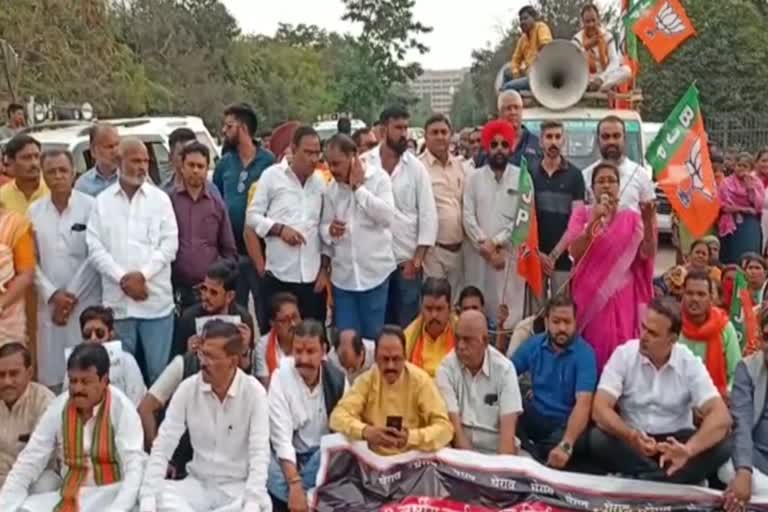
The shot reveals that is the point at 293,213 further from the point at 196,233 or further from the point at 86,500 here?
the point at 86,500

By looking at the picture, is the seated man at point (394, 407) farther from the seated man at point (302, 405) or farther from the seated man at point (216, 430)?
the seated man at point (216, 430)

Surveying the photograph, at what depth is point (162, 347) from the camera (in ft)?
20.7


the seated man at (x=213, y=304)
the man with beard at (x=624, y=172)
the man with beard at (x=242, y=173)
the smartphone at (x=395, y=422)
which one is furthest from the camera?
the man with beard at (x=242, y=173)

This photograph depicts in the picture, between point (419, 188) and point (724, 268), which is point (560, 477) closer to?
point (419, 188)

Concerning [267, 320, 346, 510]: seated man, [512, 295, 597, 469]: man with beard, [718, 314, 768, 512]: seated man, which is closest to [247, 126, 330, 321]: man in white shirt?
[267, 320, 346, 510]: seated man

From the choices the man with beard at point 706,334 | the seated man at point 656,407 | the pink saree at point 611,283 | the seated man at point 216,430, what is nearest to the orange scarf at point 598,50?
the pink saree at point 611,283

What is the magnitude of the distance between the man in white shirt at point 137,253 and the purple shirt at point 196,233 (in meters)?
0.20

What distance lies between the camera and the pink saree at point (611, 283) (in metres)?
6.40

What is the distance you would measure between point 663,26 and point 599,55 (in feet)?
2.51

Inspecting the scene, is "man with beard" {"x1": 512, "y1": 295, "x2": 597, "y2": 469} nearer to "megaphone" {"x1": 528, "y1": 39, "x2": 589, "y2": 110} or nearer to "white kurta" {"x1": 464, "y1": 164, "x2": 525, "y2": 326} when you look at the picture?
"white kurta" {"x1": 464, "y1": 164, "x2": 525, "y2": 326}

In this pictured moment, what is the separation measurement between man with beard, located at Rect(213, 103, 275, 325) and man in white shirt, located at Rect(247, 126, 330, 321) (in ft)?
1.48

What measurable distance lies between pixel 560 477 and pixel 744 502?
2.96ft

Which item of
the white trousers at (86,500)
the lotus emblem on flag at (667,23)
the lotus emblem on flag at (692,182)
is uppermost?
the lotus emblem on flag at (667,23)

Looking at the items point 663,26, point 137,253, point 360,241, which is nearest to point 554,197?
point 360,241
